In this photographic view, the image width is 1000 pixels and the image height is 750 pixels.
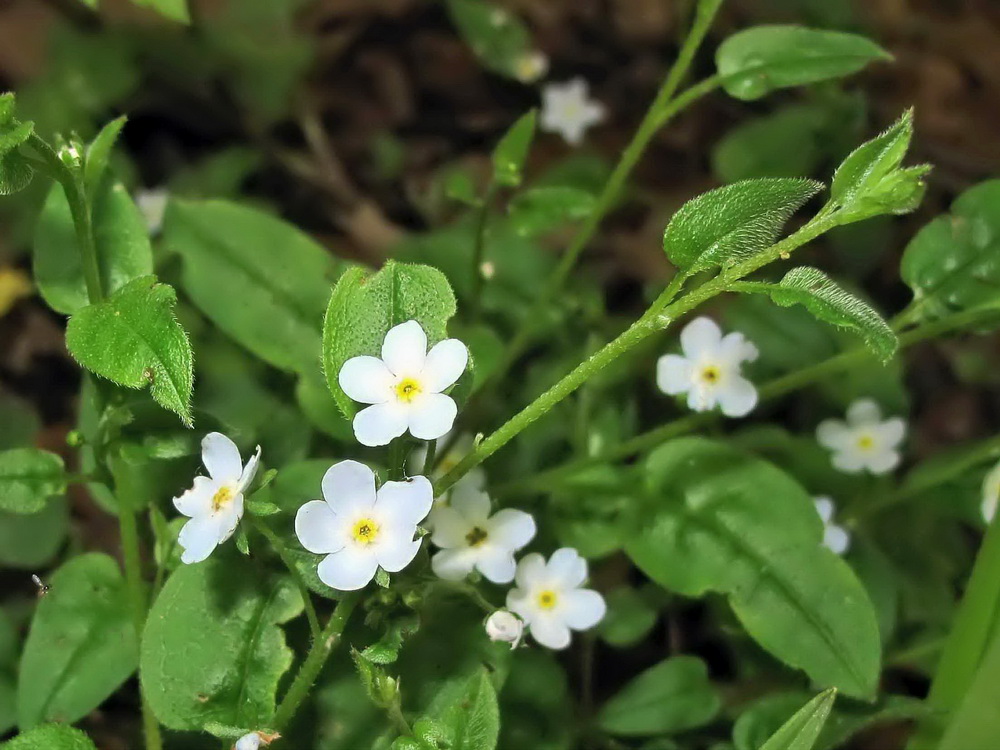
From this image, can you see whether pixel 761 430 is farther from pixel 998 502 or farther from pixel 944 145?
pixel 944 145

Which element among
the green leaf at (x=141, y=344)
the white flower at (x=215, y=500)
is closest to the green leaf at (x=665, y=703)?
the white flower at (x=215, y=500)

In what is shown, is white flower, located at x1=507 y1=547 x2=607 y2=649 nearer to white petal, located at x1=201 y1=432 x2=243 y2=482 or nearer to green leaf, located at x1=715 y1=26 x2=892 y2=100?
white petal, located at x1=201 y1=432 x2=243 y2=482

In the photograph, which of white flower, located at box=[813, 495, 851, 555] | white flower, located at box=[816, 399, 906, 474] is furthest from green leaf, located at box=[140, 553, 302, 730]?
white flower, located at box=[816, 399, 906, 474]

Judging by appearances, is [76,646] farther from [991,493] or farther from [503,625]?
[991,493]

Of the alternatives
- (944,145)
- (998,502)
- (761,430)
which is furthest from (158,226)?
(944,145)

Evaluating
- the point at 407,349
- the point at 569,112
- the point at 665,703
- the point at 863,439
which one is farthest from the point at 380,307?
the point at 569,112

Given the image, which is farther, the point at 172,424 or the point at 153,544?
the point at 153,544
